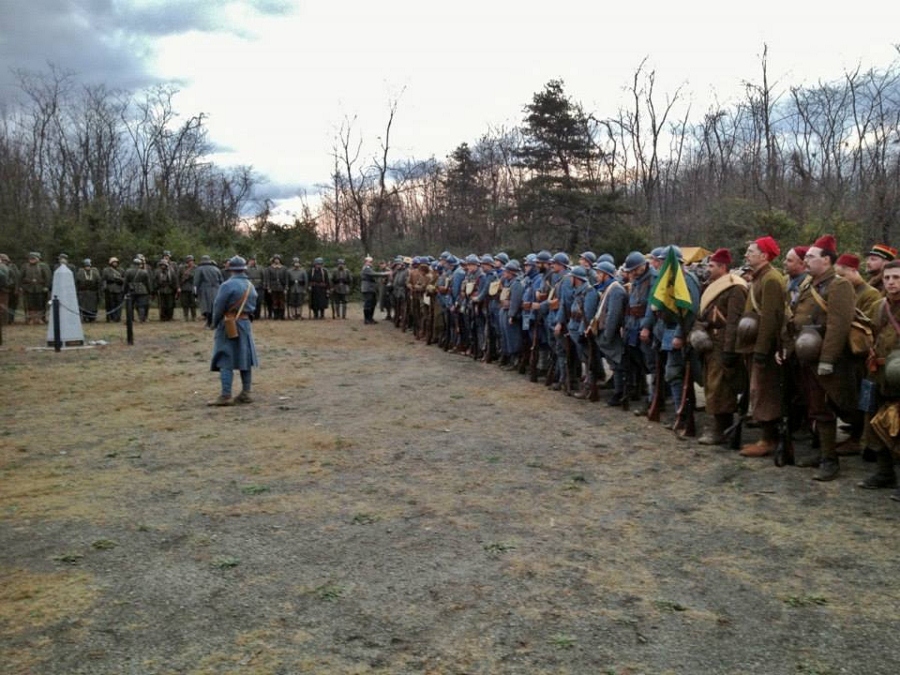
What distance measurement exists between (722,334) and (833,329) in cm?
157

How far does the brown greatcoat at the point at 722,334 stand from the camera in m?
8.22

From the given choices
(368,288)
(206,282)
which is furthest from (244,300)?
(368,288)

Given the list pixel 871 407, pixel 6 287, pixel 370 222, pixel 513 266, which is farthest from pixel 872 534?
pixel 370 222

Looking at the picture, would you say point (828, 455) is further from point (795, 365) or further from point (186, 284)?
point (186, 284)

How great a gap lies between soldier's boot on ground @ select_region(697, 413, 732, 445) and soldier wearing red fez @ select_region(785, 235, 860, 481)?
4.34 ft

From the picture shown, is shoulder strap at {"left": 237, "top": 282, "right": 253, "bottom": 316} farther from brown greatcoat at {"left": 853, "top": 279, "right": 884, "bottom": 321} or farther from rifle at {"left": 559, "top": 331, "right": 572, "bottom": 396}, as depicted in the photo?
brown greatcoat at {"left": 853, "top": 279, "right": 884, "bottom": 321}

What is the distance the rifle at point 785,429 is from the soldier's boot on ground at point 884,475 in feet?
3.01

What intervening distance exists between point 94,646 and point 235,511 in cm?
229

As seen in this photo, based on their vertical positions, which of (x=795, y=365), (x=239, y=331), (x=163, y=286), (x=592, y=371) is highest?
(x=163, y=286)

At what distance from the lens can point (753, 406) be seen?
25.9 feet

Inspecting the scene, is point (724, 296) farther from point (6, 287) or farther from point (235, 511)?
point (6, 287)

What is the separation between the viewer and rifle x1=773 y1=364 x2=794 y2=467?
25.1 ft

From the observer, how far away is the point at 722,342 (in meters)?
8.31

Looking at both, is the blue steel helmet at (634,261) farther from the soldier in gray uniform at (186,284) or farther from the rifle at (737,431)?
the soldier in gray uniform at (186,284)
